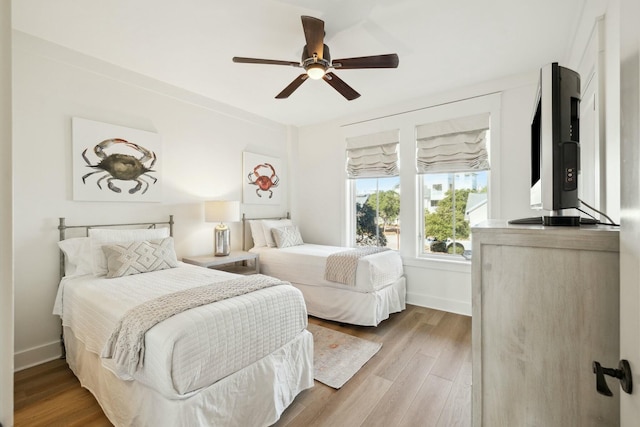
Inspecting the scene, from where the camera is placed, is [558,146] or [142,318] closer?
[558,146]

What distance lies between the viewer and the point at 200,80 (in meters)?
3.05

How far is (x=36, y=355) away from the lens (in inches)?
91.3

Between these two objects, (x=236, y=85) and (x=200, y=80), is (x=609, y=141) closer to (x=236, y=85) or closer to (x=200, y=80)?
(x=236, y=85)

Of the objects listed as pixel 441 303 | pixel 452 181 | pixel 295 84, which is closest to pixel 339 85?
pixel 295 84

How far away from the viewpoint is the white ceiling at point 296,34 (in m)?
1.98

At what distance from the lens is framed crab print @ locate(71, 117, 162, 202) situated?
254cm

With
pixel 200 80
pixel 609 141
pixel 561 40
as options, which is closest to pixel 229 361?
pixel 609 141

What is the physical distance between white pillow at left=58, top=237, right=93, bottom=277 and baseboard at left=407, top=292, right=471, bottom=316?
3422mm

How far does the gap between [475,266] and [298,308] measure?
1.27 metres

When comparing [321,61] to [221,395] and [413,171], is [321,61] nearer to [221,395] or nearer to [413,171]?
[413,171]

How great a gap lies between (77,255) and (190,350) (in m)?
1.77

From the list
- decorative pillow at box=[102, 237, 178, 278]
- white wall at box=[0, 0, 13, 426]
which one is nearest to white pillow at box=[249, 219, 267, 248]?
decorative pillow at box=[102, 237, 178, 278]

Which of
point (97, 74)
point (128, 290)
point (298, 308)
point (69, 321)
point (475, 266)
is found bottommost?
point (69, 321)

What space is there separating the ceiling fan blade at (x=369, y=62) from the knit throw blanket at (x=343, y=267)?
1825mm
